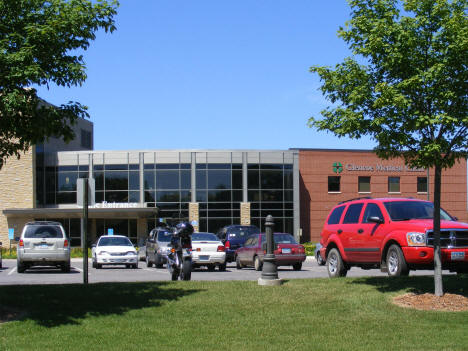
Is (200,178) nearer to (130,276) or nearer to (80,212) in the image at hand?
(80,212)

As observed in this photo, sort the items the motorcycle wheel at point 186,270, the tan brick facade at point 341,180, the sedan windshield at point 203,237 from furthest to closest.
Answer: the tan brick facade at point 341,180 → the sedan windshield at point 203,237 → the motorcycle wheel at point 186,270

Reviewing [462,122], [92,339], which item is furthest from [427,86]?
[92,339]

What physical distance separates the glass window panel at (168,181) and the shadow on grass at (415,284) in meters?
40.8

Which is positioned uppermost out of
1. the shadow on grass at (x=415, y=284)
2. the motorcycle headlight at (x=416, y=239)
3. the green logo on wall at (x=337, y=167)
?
the green logo on wall at (x=337, y=167)

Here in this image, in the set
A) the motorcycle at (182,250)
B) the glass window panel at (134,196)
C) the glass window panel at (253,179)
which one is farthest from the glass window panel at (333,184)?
the motorcycle at (182,250)

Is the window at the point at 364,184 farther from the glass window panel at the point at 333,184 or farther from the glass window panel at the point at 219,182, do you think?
the glass window panel at the point at 219,182

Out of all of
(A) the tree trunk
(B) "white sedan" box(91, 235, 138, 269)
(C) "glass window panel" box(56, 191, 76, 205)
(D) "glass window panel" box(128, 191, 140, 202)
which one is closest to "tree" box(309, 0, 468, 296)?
(A) the tree trunk

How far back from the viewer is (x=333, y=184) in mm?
58781

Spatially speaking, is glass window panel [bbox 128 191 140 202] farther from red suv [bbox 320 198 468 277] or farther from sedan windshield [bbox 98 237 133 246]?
red suv [bbox 320 198 468 277]

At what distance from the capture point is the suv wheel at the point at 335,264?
15.5 m

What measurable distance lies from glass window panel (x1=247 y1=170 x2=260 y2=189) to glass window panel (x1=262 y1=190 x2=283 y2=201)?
2.84 ft

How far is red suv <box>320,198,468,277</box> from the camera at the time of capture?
13031 millimetres

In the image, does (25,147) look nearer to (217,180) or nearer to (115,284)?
(115,284)

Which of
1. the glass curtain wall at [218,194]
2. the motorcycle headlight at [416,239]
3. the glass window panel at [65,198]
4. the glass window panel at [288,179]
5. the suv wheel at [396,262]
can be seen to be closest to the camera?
the motorcycle headlight at [416,239]
